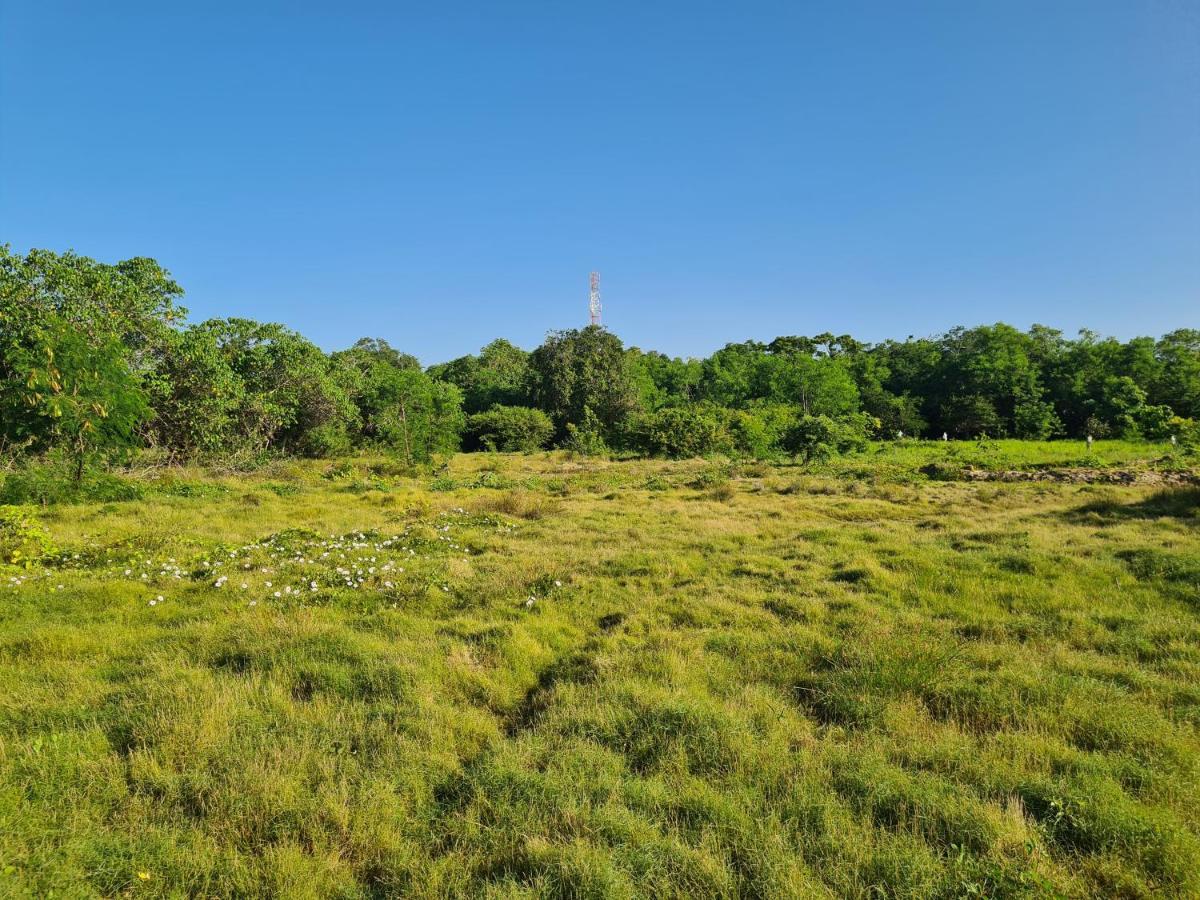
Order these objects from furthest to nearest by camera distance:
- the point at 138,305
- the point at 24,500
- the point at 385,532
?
the point at 138,305 → the point at 24,500 → the point at 385,532

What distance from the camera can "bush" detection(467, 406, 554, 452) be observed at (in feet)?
160

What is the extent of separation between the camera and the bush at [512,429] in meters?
48.7

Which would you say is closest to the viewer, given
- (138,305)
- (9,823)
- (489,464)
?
(9,823)

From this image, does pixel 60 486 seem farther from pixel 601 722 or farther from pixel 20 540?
pixel 601 722

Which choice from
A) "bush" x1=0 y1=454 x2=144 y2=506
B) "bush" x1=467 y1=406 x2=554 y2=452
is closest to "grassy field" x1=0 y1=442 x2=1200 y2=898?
"bush" x1=0 y1=454 x2=144 y2=506

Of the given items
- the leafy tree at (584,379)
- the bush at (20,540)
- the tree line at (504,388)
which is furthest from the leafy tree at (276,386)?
the leafy tree at (584,379)

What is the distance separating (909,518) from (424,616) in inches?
511

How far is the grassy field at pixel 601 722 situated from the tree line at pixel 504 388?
39.4ft

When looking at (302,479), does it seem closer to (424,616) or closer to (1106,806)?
(424,616)

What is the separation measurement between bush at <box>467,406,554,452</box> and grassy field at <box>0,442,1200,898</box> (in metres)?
37.8

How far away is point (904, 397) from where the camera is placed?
194 feet

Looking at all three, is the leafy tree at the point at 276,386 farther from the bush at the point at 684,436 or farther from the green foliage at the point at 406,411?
the bush at the point at 684,436

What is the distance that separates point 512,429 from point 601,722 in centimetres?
4481

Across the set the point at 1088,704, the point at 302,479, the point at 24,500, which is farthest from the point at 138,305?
the point at 1088,704
